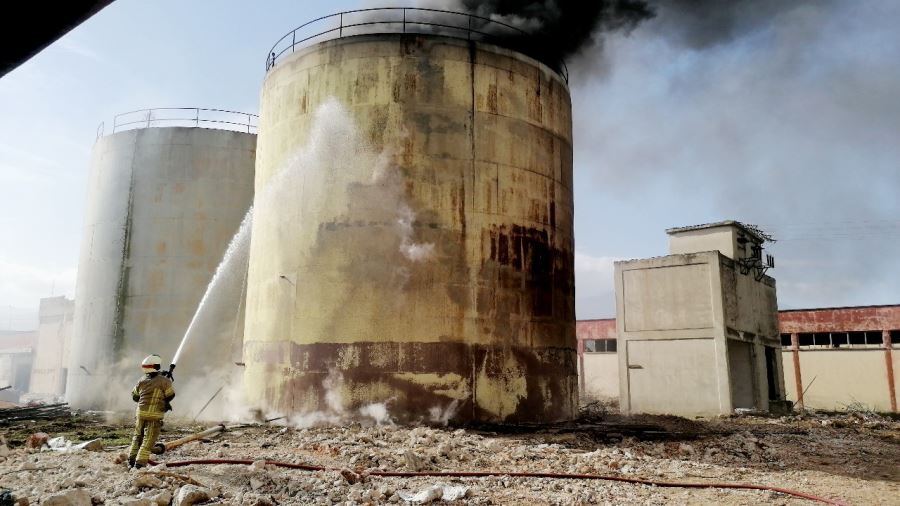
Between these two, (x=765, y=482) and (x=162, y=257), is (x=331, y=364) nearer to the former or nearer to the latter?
(x=765, y=482)

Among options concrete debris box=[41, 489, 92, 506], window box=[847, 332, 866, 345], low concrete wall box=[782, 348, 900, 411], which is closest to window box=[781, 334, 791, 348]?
low concrete wall box=[782, 348, 900, 411]

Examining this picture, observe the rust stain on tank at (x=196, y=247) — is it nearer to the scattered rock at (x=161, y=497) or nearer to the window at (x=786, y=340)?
the scattered rock at (x=161, y=497)

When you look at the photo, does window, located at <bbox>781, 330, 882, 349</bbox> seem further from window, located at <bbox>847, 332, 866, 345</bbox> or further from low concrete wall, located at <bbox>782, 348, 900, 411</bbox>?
low concrete wall, located at <bbox>782, 348, 900, 411</bbox>

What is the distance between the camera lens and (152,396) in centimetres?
800

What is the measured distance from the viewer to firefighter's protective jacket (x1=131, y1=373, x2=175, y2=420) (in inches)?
313

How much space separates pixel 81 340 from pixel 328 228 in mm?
12704

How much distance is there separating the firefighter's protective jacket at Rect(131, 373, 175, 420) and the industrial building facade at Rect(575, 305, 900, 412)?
2942 cm

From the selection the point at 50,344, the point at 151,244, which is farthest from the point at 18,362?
the point at 151,244

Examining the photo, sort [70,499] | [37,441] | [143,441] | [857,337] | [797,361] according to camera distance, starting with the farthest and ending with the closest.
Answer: [797,361]
[857,337]
[37,441]
[143,441]
[70,499]

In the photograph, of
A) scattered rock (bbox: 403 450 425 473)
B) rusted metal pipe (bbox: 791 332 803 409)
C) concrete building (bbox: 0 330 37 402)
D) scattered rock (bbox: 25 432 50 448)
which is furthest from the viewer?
concrete building (bbox: 0 330 37 402)

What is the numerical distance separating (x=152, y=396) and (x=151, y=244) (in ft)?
44.4

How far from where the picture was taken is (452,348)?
12.5 meters

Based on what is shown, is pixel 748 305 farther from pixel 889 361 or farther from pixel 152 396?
pixel 152 396

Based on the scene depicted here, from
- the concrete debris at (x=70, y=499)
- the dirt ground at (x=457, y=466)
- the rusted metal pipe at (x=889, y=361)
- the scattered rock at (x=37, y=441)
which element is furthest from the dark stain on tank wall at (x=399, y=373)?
the rusted metal pipe at (x=889, y=361)
